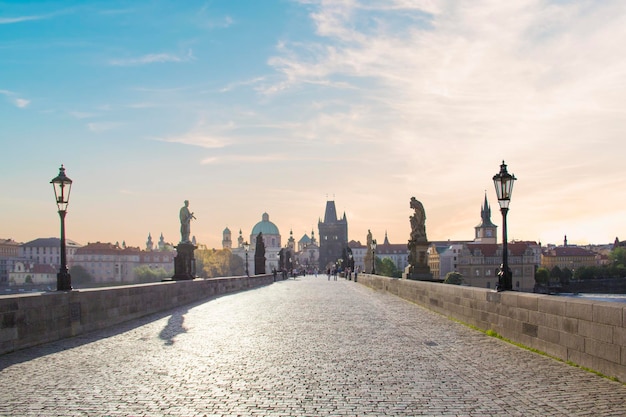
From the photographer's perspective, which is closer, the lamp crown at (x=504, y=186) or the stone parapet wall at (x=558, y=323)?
the stone parapet wall at (x=558, y=323)

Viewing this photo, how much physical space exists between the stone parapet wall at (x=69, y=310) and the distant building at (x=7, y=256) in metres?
164

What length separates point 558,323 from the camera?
31.8ft

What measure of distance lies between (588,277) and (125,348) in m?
133

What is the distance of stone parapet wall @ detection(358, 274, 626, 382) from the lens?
8.05 m

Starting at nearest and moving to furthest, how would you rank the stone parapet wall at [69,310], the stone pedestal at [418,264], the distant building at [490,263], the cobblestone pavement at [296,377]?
1. the cobblestone pavement at [296,377]
2. the stone parapet wall at [69,310]
3. the stone pedestal at [418,264]
4. the distant building at [490,263]

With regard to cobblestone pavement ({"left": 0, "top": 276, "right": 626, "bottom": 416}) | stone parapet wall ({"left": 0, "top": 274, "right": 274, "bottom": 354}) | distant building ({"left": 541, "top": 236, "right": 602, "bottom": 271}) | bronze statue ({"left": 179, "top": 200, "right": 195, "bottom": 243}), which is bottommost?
distant building ({"left": 541, "top": 236, "right": 602, "bottom": 271})

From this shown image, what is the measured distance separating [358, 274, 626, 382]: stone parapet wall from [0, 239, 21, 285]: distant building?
568 feet

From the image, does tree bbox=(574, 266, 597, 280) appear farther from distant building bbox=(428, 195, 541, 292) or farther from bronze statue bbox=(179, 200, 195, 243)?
bronze statue bbox=(179, 200, 195, 243)

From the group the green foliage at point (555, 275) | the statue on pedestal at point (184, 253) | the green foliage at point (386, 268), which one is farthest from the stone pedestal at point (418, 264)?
the green foliage at point (386, 268)

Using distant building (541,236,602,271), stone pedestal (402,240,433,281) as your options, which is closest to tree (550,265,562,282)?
distant building (541,236,602,271)

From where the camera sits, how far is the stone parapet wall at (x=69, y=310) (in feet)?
36.0

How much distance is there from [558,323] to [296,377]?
4.03m

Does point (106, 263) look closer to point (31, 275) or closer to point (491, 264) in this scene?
point (31, 275)

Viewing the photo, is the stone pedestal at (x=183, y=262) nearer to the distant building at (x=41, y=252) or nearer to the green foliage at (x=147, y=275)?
the green foliage at (x=147, y=275)
